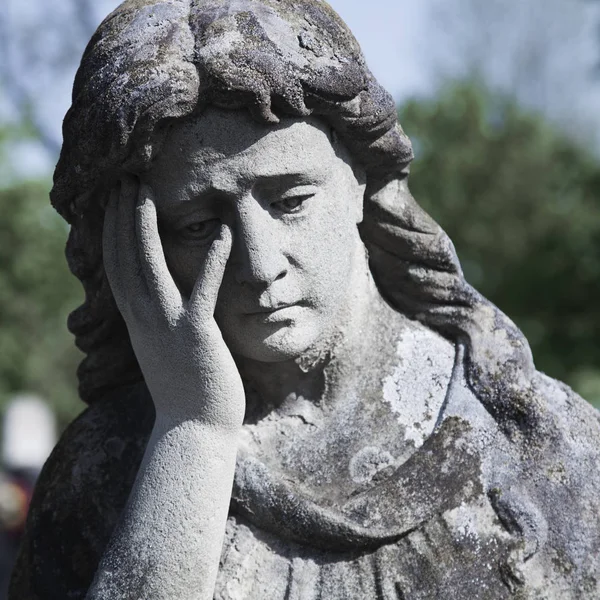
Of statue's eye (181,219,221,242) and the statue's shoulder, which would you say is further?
the statue's shoulder

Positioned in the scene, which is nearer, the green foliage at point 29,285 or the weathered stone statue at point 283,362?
the weathered stone statue at point 283,362

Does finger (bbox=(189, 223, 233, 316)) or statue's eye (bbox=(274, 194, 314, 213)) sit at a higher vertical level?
statue's eye (bbox=(274, 194, 314, 213))

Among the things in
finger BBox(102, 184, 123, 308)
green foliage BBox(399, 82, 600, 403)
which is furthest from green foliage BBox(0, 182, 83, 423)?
finger BBox(102, 184, 123, 308)

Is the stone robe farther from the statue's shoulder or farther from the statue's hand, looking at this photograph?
the statue's hand

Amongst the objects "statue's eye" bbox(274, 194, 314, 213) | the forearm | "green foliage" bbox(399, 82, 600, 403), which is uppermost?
"green foliage" bbox(399, 82, 600, 403)

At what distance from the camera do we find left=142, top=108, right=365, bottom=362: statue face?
3.19m

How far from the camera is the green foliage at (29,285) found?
20.0 meters

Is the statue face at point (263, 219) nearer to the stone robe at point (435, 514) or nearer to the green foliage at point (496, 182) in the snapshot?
the stone robe at point (435, 514)

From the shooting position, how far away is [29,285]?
2005 cm

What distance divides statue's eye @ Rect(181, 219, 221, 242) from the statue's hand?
69mm

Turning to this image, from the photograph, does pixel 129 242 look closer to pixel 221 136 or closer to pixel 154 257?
pixel 154 257

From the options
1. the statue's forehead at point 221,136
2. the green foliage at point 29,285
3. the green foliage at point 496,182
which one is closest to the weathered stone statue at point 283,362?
the statue's forehead at point 221,136

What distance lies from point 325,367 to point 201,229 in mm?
595

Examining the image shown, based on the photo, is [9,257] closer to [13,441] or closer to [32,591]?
[13,441]
